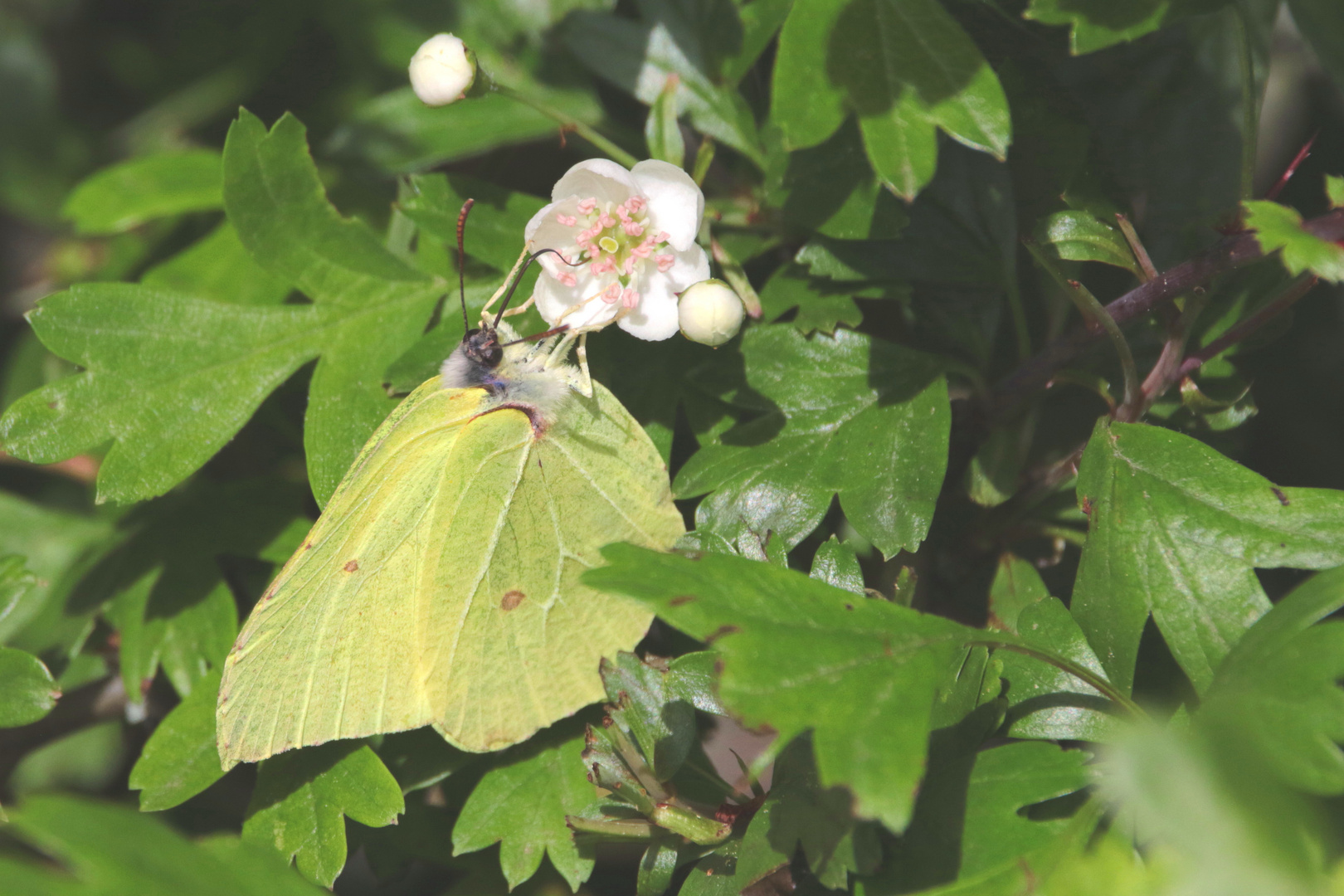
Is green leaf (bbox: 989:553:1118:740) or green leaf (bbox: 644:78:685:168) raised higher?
green leaf (bbox: 644:78:685:168)

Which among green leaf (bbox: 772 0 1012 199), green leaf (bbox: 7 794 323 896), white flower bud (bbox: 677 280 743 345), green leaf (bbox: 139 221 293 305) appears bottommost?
green leaf (bbox: 7 794 323 896)

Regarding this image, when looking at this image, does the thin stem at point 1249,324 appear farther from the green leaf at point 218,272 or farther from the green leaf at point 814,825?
the green leaf at point 218,272

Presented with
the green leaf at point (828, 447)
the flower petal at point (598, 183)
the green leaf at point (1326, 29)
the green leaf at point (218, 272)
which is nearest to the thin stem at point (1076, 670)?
the green leaf at point (828, 447)

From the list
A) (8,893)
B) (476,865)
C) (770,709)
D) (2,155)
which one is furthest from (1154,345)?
(2,155)

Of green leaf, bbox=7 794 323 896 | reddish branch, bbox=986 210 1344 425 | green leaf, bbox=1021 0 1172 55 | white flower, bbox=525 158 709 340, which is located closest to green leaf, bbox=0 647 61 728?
green leaf, bbox=7 794 323 896

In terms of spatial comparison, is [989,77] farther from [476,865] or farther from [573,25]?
[476,865]

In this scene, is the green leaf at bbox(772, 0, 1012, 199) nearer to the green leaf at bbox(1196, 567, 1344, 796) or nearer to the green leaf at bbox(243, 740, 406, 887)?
the green leaf at bbox(1196, 567, 1344, 796)
